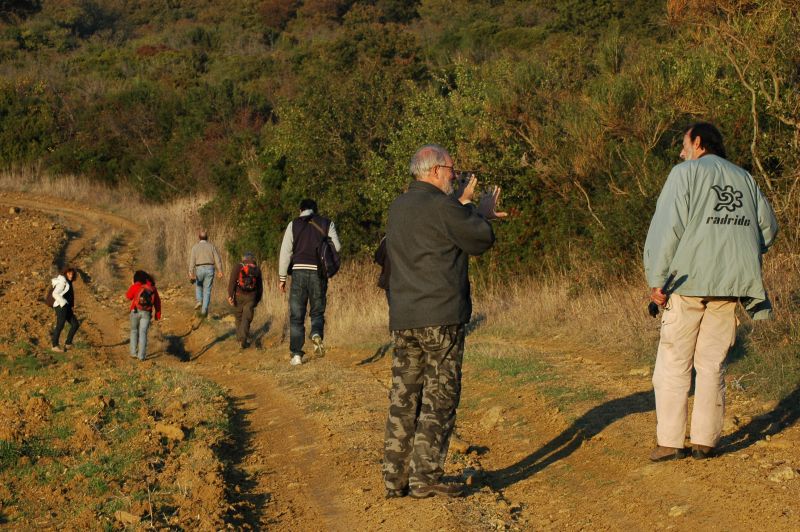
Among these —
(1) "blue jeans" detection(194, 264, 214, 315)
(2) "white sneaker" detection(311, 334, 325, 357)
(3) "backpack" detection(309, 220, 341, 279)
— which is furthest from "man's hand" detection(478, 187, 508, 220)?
(1) "blue jeans" detection(194, 264, 214, 315)

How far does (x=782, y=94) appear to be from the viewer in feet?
48.6

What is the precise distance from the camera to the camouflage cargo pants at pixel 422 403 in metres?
6.01

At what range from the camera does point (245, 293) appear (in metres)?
16.6

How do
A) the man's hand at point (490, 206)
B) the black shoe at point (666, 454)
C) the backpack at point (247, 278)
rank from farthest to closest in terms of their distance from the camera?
the backpack at point (247, 278), the black shoe at point (666, 454), the man's hand at point (490, 206)

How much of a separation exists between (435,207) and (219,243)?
892 inches

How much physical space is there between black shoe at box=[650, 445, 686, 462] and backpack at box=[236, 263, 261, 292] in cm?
1095

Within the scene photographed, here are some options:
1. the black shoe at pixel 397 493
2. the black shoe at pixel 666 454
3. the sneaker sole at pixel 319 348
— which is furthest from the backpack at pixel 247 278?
the black shoe at pixel 666 454

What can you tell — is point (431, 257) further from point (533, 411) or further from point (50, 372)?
point (50, 372)

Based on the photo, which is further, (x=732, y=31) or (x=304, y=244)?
(x=732, y=31)

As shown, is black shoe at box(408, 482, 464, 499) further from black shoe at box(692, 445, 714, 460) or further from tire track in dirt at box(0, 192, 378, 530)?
black shoe at box(692, 445, 714, 460)

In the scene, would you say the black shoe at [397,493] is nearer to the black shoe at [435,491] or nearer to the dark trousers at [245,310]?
the black shoe at [435,491]

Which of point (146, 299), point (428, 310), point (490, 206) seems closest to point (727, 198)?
point (490, 206)

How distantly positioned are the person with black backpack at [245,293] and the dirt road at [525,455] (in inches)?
157

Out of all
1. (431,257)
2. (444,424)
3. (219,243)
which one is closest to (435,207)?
(431,257)
